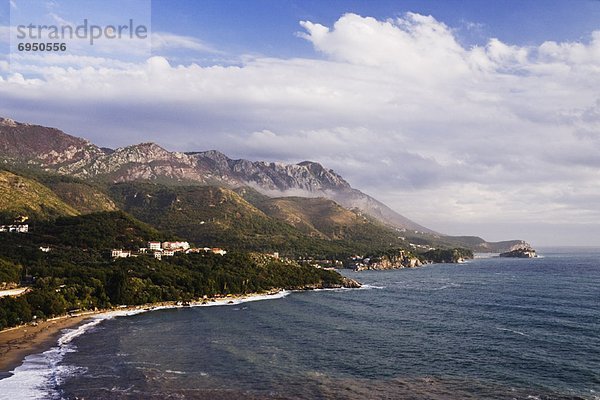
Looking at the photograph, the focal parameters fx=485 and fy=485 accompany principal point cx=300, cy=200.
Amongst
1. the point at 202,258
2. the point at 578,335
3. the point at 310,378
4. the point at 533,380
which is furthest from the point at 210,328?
the point at 202,258

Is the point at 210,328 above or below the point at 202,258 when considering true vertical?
below

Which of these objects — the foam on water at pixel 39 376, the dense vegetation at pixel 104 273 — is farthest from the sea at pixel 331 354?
the dense vegetation at pixel 104 273

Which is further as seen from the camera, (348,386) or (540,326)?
(540,326)

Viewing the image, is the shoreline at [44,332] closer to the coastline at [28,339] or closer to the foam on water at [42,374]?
the coastline at [28,339]

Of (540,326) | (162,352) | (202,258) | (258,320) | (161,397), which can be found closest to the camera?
(161,397)

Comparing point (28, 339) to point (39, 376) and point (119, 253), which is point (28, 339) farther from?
point (119, 253)

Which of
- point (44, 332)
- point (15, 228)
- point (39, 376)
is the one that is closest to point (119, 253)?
point (15, 228)

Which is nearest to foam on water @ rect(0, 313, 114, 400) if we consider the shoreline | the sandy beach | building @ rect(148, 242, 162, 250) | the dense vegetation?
the shoreline

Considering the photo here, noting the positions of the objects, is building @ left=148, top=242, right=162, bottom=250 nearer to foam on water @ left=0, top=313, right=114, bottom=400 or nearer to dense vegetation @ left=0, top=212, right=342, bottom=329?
dense vegetation @ left=0, top=212, right=342, bottom=329

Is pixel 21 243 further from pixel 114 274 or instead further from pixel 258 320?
pixel 258 320
